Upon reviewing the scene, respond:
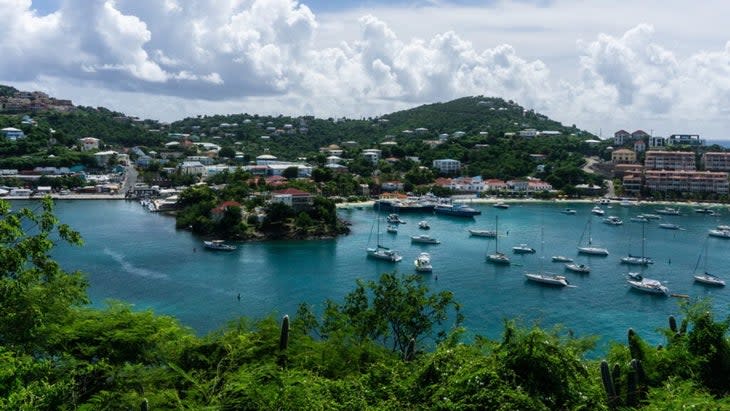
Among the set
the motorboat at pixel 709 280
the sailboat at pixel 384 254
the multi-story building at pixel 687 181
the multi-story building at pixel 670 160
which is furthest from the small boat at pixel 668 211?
the sailboat at pixel 384 254

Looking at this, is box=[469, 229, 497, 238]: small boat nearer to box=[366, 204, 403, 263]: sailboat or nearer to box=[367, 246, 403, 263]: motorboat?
box=[366, 204, 403, 263]: sailboat

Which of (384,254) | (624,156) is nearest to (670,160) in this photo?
(624,156)

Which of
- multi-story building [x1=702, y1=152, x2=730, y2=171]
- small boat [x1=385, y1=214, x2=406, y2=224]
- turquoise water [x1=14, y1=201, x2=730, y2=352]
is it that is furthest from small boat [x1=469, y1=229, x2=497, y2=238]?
multi-story building [x1=702, y1=152, x2=730, y2=171]

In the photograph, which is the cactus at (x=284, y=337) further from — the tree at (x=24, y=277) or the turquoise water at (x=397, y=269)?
the turquoise water at (x=397, y=269)

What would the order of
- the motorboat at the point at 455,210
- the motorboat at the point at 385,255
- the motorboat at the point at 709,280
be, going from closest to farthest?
the motorboat at the point at 709,280 → the motorboat at the point at 385,255 → the motorboat at the point at 455,210

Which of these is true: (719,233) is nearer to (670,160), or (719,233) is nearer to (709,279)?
(709,279)
